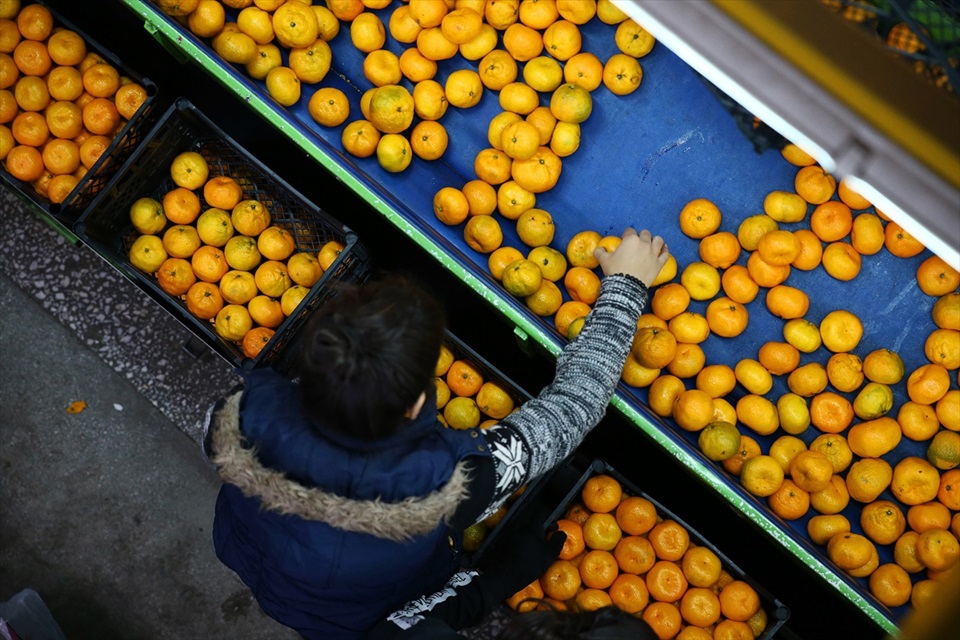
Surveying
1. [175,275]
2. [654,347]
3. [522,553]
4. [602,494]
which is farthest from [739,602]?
[175,275]

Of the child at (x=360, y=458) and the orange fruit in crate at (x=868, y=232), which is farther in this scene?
the orange fruit in crate at (x=868, y=232)

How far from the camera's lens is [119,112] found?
3283mm

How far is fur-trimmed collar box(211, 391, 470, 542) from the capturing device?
1.71 m

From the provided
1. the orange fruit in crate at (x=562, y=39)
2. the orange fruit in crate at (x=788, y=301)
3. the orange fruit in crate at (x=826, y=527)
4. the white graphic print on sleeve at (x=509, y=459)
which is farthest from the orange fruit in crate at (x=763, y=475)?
the orange fruit in crate at (x=562, y=39)

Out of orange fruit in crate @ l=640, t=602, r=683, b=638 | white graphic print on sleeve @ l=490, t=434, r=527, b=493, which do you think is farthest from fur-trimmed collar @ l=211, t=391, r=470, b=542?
orange fruit in crate @ l=640, t=602, r=683, b=638

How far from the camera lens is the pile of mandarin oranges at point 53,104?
127 inches

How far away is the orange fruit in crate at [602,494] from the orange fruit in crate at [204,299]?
1.66m

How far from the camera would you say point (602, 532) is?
9.52 ft

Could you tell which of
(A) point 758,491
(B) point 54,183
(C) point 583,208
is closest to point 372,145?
(C) point 583,208

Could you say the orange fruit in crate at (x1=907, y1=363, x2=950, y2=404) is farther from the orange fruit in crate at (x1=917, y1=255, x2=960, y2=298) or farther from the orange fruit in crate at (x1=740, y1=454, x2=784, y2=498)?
the orange fruit in crate at (x1=740, y1=454, x2=784, y2=498)

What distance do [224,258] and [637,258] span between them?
1.70m

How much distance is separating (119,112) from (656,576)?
2887mm

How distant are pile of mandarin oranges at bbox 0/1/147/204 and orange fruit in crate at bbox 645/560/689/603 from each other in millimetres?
2787

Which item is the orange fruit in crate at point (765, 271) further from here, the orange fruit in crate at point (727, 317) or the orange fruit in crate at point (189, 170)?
the orange fruit in crate at point (189, 170)
